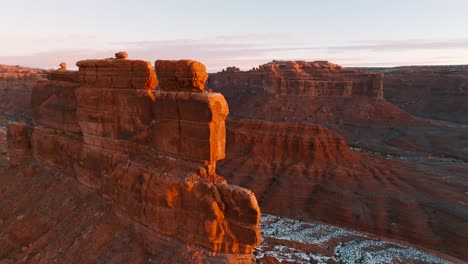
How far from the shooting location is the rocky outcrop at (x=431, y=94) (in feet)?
335

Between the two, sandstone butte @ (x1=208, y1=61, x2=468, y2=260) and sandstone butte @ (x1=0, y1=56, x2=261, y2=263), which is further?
sandstone butte @ (x1=208, y1=61, x2=468, y2=260)

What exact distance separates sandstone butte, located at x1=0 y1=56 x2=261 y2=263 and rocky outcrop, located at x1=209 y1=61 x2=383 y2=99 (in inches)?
3357

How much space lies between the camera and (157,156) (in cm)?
1520

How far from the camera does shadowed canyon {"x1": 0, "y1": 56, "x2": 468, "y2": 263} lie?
44.5 feet

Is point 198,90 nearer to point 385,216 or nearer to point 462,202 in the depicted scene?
point 385,216

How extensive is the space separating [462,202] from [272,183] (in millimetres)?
20899

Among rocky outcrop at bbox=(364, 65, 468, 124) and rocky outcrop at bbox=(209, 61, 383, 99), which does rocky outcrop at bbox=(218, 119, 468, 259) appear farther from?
rocky outcrop at bbox=(364, 65, 468, 124)

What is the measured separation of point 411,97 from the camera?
116688mm

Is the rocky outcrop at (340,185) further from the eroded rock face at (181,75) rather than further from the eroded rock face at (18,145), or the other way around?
the eroded rock face at (181,75)

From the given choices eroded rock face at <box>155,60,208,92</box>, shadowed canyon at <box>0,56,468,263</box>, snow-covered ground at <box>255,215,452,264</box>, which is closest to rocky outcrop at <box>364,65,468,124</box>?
shadowed canyon at <box>0,56,468,263</box>

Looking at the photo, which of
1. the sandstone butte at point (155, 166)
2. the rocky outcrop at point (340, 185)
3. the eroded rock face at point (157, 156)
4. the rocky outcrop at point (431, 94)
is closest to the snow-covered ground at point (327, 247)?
the rocky outcrop at point (340, 185)

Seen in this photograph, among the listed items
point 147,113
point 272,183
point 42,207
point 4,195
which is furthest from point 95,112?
point 272,183

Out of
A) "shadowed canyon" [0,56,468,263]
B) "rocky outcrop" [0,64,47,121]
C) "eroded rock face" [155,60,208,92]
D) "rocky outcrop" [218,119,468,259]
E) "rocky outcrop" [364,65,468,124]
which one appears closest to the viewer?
"shadowed canyon" [0,56,468,263]

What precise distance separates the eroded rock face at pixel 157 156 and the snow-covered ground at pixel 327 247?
425 inches
